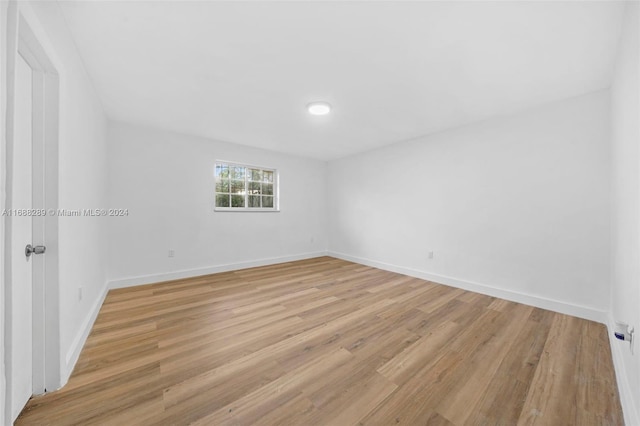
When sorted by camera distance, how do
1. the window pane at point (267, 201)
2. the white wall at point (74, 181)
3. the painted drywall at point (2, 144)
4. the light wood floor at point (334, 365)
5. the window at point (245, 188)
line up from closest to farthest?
the painted drywall at point (2, 144) → the light wood floor at point (334, 365) → the white wall at point (74, 181) → the window at point (245, 188) → the window pane at point (267, 201)

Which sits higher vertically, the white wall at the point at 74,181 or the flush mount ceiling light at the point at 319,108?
the flush mount ceiling light at the point at 319,108

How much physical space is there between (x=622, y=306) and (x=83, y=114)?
4.38 meters

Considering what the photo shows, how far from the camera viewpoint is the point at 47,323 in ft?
4.50

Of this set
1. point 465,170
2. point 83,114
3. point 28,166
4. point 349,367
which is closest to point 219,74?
point 83,114

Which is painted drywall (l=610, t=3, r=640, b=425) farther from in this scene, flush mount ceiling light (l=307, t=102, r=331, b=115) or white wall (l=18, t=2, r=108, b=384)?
white wall (l=18, t=2, r=108, b=384)

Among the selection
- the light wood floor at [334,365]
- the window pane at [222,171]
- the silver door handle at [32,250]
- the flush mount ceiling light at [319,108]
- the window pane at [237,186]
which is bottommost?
the light wood floor at [334,365]

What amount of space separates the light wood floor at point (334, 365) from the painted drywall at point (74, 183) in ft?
0.83

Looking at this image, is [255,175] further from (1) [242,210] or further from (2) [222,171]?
(1) [242,210]

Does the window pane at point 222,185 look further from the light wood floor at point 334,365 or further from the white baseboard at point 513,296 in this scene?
the white baseboard at point 513,296

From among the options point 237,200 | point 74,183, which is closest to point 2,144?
point 74,183

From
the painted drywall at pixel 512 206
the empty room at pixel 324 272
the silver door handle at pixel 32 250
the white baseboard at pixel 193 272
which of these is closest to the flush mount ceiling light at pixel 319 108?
the empty room at pixel 324 272

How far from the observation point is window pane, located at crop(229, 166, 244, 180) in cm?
438

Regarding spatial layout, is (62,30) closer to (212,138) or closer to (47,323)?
(47,323)

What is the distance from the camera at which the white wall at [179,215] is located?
3305mm
